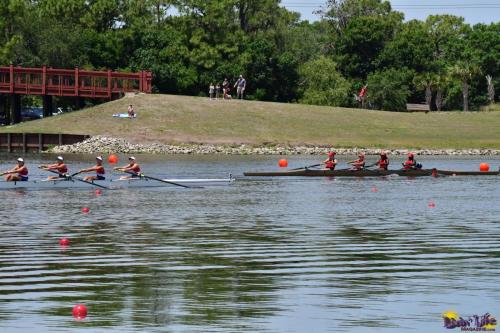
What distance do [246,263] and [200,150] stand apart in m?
Result: 53.9

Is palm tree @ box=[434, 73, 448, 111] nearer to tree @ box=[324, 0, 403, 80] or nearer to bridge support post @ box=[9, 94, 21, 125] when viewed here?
tree @ box=[324, 0, 403, 80]

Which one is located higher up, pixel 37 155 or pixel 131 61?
pixel 131 61

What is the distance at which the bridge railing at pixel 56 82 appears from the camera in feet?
277

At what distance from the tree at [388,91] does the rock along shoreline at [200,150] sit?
25.1 metres

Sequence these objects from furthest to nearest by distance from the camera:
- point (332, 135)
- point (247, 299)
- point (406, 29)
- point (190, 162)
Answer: point (406, 29) → point (332, 135) → point (190, 162) → point (247, 299)

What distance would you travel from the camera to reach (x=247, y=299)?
18.4 m

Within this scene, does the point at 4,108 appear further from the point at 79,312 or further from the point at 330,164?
the point at 79,312

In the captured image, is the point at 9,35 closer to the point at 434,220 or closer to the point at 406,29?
the point at 406,29

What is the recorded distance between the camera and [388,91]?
4060 inches

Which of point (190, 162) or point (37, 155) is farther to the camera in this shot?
point (37, 155)

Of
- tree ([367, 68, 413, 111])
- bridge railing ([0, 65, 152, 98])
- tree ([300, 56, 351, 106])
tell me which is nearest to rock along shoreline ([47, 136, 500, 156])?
bridge railing ([0, 65, 152, 98])

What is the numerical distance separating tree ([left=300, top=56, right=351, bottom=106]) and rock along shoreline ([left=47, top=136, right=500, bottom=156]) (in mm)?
24910

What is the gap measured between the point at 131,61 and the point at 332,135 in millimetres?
24268

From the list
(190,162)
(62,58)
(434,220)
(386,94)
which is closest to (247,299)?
(434,220)
